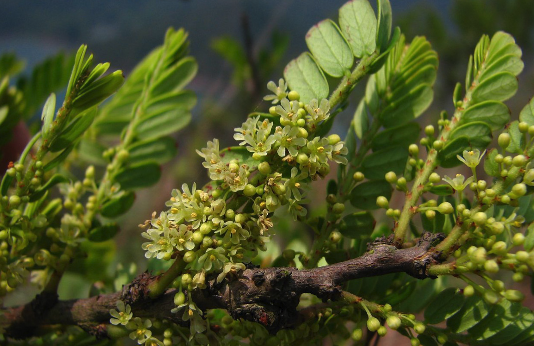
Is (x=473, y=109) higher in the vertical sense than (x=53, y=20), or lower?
lower

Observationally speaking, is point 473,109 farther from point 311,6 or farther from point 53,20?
point 53,20

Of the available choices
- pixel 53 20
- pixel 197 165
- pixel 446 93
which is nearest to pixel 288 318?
pixel 197 165

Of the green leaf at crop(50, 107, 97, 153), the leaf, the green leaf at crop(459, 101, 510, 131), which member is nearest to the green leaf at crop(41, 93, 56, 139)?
the green leaf at crop(50, 107, 97, 153)

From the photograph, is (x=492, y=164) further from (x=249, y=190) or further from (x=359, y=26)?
(x=249, y=190)

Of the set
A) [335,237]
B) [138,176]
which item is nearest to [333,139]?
[335,237]

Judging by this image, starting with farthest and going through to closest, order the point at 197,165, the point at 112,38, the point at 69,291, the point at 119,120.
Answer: the point at 112,38 < the point at 197,165 < the point at 69,291 < the point at 119,120

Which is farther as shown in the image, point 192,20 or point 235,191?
point 192,20

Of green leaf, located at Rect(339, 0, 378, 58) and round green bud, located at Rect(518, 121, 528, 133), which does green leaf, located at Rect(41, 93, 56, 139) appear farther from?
round green bud, located at Rect(518, 121, 528, 133)

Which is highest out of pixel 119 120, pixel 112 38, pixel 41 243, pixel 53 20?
pixel 53 20
